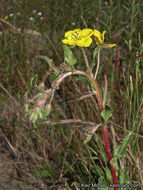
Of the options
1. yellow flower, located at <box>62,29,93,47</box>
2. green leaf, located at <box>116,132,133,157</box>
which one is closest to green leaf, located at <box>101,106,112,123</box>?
green leaf, located at <box>116,132,133,157</box>

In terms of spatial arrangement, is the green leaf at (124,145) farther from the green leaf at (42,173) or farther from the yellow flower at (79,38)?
the green leaf at (42,173)

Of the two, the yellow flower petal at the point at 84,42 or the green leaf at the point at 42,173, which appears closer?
the yellow flower petal at the point at 84,42

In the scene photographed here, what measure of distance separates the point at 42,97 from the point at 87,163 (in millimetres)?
696

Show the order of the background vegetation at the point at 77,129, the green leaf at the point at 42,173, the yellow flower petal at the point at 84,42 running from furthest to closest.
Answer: the green leaf at the point at 42,173 → the background vegetation at the point at 77,129 → the yellow flower petal at the point at 84,42

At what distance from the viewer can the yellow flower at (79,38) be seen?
2.44 feet

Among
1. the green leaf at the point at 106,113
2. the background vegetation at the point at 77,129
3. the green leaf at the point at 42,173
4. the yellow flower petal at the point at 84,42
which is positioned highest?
the yellow flower petal at the point at 84,42

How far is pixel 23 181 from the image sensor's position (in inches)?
53.2

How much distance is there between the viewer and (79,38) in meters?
0.80

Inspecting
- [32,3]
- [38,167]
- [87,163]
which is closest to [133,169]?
[87,163]

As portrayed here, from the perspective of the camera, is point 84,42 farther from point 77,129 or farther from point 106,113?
point 77,129

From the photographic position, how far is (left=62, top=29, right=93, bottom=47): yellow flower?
0.74m

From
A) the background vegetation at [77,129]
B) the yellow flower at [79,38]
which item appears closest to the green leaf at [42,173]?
the background vegetation at [77,129]

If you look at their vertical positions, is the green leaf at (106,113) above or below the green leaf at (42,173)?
above

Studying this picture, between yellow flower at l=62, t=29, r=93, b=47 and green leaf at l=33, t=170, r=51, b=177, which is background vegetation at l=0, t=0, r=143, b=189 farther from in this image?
yellow flower at l=62, t=29, r=93, b=47
